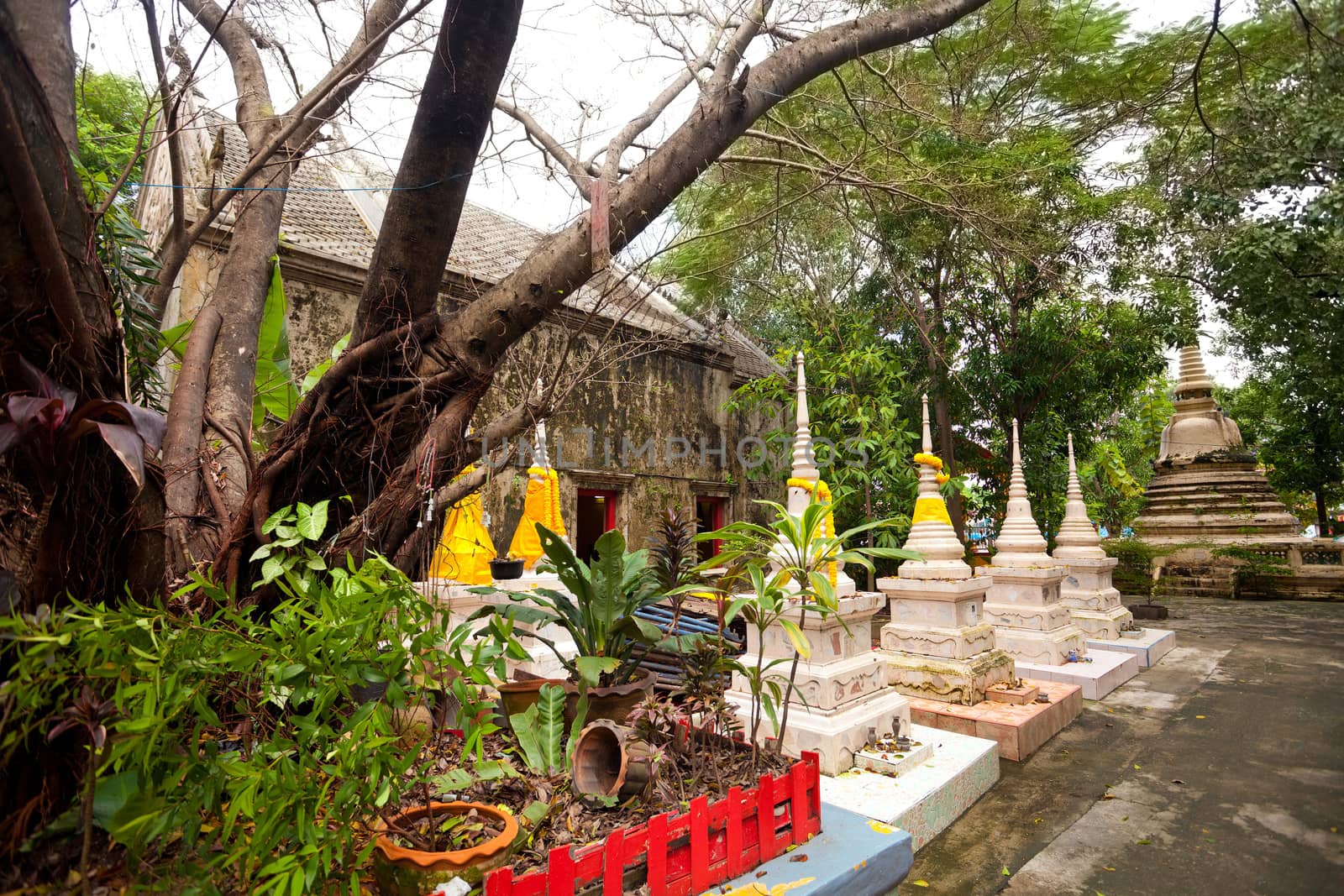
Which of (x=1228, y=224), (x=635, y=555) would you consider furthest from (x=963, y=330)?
(x=635, y=555)

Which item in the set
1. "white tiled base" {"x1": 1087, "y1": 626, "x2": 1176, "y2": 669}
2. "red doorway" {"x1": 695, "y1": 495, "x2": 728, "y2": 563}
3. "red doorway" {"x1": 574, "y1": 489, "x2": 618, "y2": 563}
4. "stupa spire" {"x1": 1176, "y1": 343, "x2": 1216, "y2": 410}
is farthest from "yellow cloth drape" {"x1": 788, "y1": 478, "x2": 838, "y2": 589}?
"stupa spire" {"x1": 1176, "y1": 343, "x2": 1216, "y2": 410}

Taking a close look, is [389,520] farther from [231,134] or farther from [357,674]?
[231,134]

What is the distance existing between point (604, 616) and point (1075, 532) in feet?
25.5

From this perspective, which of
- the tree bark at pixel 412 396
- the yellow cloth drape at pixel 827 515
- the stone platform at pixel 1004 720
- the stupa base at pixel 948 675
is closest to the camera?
the tree bark at pixel 412 396

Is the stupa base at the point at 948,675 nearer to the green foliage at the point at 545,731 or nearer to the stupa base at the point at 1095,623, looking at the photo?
the stupa base at the point at 1095,623

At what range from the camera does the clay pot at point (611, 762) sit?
2.33m

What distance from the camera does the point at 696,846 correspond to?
6.95 feet

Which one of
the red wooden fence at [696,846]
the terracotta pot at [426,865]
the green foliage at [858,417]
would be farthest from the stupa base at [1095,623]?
the terracotta pot at [426,865]

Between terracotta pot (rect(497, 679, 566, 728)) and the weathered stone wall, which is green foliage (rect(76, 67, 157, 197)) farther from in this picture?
terracotta pot (rect(497, 679, 566, 728))

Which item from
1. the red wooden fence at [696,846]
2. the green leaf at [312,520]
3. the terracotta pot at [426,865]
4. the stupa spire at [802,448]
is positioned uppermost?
the stupa spire at [802,448]

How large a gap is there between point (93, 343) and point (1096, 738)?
6.39 m

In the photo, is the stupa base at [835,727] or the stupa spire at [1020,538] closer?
the stupa base at [835,727]

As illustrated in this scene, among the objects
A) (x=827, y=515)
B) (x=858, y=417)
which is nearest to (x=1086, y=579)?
(x=858, y=417)

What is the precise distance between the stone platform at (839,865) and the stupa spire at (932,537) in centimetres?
312
